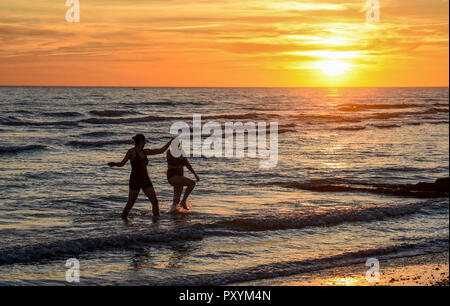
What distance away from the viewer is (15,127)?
37.4 meters

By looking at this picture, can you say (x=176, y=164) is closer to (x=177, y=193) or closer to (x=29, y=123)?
(x=177, y=193)

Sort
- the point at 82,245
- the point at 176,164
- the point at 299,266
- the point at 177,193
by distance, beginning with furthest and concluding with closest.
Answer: the point at 177,193 < the point at 176,164 < the point at 82,245 < the point at 299,266

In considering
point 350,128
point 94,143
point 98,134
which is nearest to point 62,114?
point 98,134

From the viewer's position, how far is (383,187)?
17297 mm

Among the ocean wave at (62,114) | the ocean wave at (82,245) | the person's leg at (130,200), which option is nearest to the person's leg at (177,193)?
the person's leg at (130,200)

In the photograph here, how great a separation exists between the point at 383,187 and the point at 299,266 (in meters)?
8.98

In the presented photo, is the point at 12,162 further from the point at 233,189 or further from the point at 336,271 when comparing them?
the point at 336,271

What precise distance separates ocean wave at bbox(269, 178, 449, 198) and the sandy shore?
700 cm

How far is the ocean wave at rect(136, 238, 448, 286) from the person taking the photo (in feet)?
27.4

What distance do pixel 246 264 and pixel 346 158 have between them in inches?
667

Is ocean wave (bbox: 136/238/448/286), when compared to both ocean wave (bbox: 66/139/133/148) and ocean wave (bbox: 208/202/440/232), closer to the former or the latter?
ocean wave (bbox: 208/202/440/232)

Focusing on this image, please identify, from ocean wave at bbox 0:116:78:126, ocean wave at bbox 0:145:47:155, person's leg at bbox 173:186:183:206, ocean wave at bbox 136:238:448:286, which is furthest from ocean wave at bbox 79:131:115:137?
ocean wave at bbox 136:238:448:286
